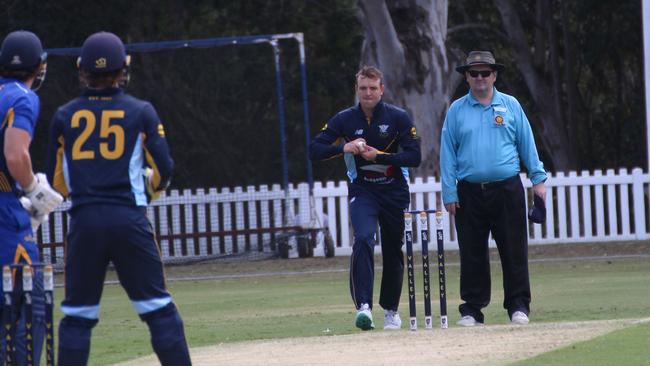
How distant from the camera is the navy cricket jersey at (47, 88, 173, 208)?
7.99 m

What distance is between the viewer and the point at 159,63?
26.9m

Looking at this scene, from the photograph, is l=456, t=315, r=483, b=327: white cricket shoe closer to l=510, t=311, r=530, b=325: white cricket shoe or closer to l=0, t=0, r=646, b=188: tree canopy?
l=510, t=311, r=530, b=325: white cricket shoe

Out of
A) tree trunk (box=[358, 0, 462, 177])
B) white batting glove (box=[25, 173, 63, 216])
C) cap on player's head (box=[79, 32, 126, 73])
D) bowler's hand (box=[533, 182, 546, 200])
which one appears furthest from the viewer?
tree trunk (box=[358, 0, 462, 177])

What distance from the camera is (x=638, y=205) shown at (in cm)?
2570

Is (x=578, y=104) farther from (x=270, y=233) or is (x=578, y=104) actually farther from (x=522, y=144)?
(x=522, y=144)

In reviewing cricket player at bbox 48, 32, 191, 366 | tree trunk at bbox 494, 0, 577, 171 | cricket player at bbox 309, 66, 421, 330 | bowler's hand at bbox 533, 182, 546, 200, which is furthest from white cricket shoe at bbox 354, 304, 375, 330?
tree trunk at bbox 494, 0, 577, 171

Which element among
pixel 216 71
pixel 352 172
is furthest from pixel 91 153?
pixel 216 71

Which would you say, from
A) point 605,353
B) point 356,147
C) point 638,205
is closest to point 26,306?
point 605,353

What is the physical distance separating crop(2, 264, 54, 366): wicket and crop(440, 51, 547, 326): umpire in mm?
4768

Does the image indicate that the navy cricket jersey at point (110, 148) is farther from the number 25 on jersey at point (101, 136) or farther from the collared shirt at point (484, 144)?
the collared shirt at point (484, 144)

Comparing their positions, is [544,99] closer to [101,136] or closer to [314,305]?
[314,305]

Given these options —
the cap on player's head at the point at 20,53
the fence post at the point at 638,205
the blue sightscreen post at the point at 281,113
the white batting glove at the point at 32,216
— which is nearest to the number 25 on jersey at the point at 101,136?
the white batting glove at the point at 32,216

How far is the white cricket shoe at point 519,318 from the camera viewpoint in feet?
39.4

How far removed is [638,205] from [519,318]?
46.7 ft
